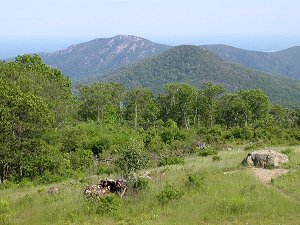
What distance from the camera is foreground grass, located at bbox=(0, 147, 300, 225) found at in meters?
14.0

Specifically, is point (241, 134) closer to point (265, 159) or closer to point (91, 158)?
point (91, 158)

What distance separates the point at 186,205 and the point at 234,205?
1.89 metres

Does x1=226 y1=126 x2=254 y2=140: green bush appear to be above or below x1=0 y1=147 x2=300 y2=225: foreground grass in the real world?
below

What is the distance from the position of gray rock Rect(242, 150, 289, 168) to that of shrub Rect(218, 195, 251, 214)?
645 cm

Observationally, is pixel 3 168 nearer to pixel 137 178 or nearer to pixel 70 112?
pixel 137 178

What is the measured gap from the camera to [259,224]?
13.1 m

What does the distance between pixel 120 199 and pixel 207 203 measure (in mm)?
3362

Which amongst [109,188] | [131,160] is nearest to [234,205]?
[131,160]

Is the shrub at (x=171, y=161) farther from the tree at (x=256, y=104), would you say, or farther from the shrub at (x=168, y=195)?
the tree at (x=256, y=104)

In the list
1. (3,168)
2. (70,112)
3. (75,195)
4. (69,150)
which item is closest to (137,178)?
(75,195)

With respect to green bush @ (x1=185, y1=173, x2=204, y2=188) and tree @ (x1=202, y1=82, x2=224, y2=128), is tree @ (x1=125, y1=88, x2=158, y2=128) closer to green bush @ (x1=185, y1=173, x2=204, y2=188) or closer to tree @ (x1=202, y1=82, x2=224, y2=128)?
tree @ (x1=202, y1=82, x2=224, y2=128)

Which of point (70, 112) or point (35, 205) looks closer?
point (35, 205)

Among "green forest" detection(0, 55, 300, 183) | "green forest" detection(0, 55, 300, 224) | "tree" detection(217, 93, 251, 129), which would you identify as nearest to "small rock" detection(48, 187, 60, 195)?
"green forest" detection(0, 55, 300, 224)

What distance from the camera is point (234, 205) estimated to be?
47.2 feet
